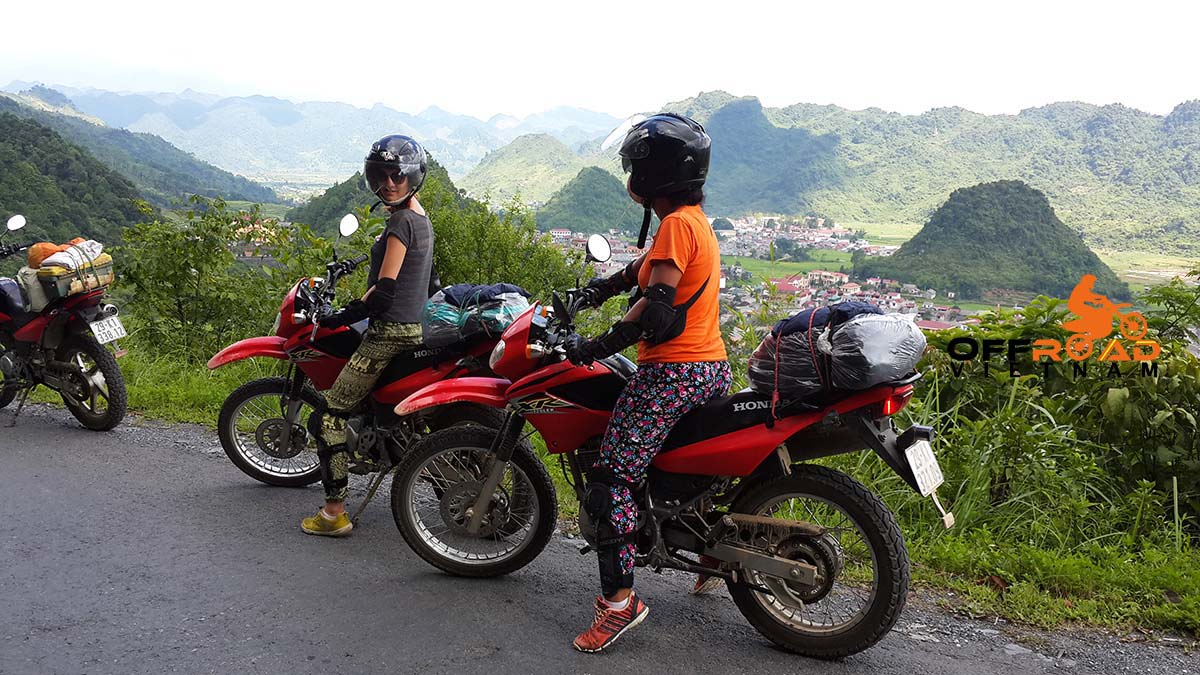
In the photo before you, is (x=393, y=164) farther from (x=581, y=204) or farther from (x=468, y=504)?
(x=581, y=204)

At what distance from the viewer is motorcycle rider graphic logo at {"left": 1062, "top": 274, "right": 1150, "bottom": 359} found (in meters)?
5.57

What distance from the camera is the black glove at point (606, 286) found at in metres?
3.68

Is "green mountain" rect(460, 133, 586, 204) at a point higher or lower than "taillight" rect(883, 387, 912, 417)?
higher

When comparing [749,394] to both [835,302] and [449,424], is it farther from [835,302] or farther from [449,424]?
[449,424]

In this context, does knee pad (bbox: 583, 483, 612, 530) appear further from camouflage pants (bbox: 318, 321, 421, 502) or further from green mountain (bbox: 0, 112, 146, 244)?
green mountain (bbox: 0, 112, 146, 244)

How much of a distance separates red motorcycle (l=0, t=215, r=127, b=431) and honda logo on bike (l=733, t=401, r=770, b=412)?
4913 millimetres

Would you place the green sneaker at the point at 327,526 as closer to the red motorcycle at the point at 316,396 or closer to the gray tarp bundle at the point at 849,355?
the red motorcycle at the point at 316,396

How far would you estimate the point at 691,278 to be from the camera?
3.25 m

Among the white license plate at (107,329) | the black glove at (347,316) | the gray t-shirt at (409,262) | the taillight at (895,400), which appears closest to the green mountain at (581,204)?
the white license plate at (107,329)

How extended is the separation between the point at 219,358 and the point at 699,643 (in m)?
3.19

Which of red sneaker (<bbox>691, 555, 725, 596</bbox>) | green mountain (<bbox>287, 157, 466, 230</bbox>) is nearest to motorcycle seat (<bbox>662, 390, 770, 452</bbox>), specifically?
red sneaker (<bbox>691, 555, 725, 596</bbox>)

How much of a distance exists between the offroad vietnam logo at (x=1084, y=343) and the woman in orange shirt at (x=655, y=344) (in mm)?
3072

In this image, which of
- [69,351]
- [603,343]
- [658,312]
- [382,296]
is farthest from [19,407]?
[658,312]

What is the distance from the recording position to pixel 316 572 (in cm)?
404
